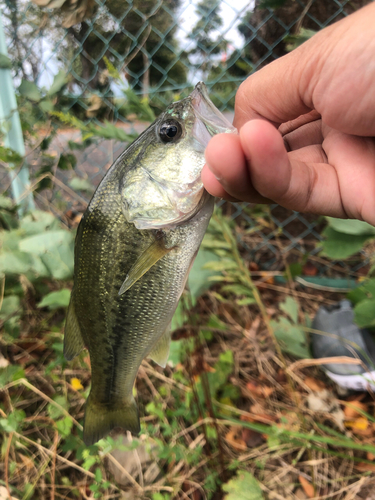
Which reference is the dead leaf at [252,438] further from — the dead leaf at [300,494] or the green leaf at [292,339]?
the green leaf at [292,339]

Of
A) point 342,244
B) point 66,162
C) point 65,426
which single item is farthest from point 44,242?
point 342,244

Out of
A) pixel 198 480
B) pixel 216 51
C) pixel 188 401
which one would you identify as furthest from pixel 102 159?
pixel 198 480

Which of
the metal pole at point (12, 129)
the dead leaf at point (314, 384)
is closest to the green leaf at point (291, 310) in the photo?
the dead leaf at point (314, 384)

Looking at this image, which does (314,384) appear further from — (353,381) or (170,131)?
(170,131)

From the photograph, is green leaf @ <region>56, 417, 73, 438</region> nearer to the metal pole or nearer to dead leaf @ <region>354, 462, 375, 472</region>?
dead leaf @ <region>354, 462, 375, 472</region>

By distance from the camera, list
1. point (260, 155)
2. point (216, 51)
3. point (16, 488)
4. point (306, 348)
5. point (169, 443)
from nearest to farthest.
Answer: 1. point (260, 155)
2. point (16, 488)
3. point (169, 443)
4. point (306, 348)
5. point (216, 51)

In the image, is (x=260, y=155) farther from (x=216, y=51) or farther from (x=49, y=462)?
(x=216, y=51)

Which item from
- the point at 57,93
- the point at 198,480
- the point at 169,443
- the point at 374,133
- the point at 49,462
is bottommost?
the point at 198,480
